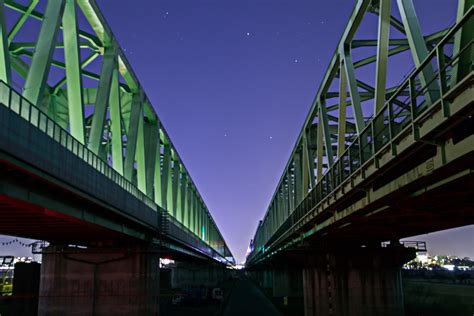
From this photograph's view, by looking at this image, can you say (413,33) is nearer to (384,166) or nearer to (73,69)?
(384,166)

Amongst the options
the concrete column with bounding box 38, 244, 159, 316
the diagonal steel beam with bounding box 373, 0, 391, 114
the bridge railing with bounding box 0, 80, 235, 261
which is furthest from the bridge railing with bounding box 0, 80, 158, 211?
the diagonal steel beam with bounding box 373, 0, 391, 114

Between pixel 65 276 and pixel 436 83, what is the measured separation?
2713 centimetres

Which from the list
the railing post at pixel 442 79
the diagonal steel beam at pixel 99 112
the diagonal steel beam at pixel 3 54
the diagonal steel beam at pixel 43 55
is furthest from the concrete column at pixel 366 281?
the railing post at pixel 442 79

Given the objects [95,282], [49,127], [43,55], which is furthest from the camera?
[95,282]

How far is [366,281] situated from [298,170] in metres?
11.9

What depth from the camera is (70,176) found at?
20.2 meters

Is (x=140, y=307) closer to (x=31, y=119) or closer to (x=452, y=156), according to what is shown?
(x=31, y=119)

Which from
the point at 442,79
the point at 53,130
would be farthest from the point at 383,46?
the point at 53,130

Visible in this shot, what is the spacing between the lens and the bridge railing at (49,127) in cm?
1622

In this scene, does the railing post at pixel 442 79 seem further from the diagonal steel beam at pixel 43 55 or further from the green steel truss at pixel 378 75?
the diagonal steel beam at pixel 43 55

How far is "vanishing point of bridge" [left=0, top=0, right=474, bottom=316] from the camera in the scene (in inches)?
526

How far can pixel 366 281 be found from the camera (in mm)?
37406

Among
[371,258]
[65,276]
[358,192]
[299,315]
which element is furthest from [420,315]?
[358,192]

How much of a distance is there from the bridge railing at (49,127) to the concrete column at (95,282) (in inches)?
291
